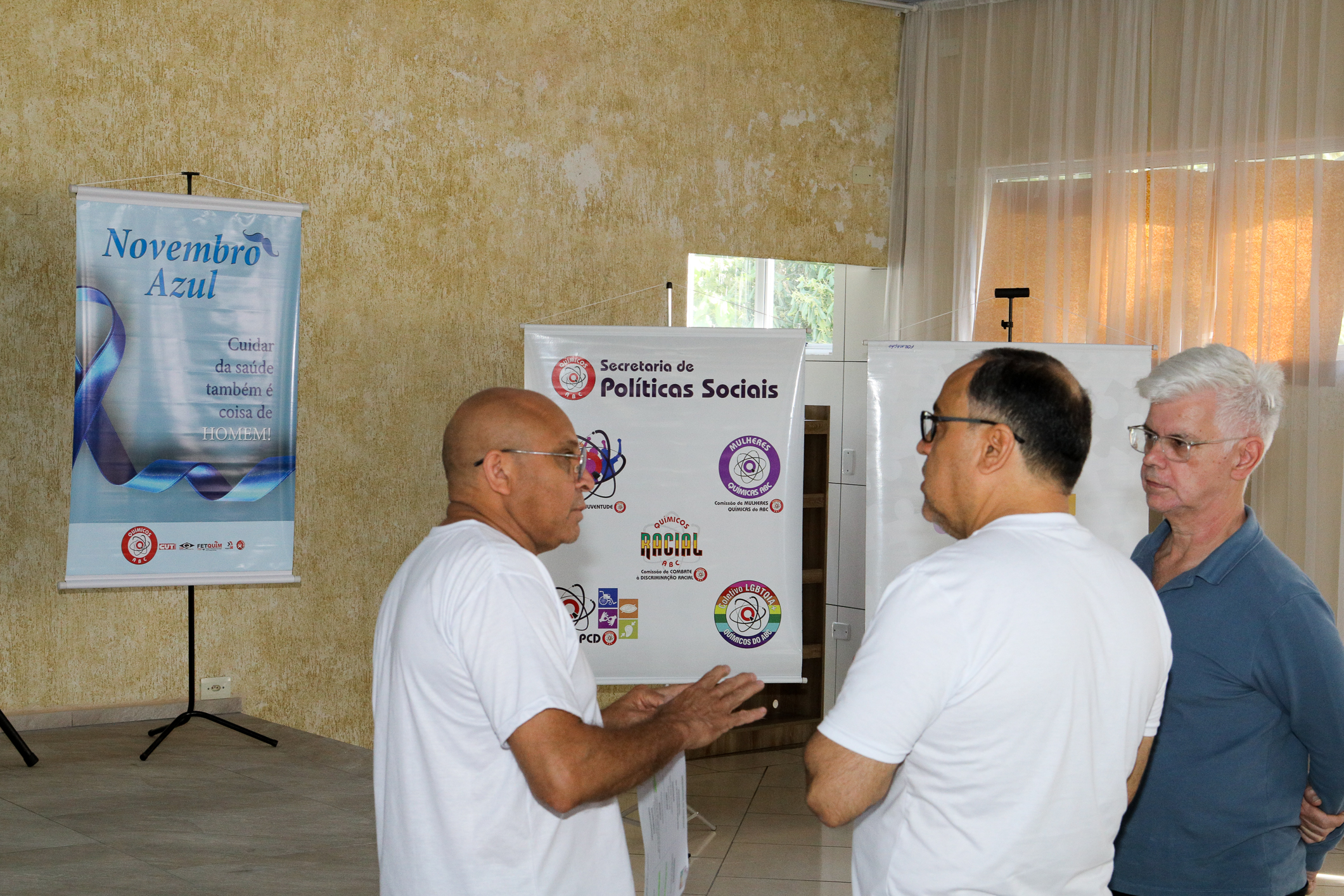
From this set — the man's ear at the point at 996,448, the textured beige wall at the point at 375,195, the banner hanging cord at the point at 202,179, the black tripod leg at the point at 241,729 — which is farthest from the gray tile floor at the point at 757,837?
the banner hanging cord at the point at 202,179

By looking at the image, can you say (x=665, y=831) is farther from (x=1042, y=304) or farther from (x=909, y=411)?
(x=1042, y=304)

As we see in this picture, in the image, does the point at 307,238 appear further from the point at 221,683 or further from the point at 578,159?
the point at 221,683

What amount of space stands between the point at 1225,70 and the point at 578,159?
9.45 ft

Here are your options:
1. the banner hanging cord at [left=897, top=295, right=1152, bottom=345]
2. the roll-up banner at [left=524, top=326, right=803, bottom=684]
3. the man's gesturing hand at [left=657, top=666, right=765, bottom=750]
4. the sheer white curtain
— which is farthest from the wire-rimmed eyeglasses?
the sheer white curtain

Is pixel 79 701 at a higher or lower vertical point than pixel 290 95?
lower

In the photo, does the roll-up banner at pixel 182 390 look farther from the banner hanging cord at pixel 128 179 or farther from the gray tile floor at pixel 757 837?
the gray tile floor at pixel 757 837

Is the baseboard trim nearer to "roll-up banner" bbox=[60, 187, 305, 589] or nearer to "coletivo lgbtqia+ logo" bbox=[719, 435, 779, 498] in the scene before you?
"roll-up banner" bbox=[60, 187, 305, 589]

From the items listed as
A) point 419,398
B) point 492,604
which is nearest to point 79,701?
point 419,398

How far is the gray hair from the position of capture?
195cm

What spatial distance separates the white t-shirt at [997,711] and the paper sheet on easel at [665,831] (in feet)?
2.13

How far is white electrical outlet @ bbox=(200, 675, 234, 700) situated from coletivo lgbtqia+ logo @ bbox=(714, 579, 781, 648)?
6.93 ft

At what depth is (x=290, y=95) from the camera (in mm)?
5051

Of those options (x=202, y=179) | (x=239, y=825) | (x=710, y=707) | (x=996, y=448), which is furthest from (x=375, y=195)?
(x=996, y=448)

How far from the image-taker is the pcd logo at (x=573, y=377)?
14.5ft
